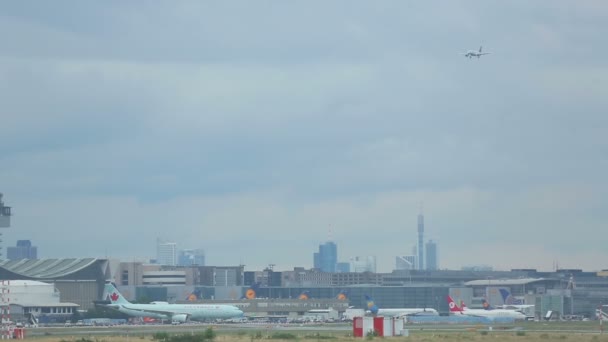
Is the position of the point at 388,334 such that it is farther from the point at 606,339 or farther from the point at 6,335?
the point at 6,335

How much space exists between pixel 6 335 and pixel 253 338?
2646 cm

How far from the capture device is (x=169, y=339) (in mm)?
113625

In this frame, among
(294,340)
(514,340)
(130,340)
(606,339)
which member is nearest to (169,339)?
(130,340)

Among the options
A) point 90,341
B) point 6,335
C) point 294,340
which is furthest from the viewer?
point 6,335

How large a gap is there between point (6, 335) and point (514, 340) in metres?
52.3

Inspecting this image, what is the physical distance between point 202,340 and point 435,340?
23.7 m

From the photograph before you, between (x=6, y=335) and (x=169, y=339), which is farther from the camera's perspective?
(x=6, y=335)

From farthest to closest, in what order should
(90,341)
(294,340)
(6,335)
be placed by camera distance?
1. (6,335)
2. (294,340)
3. (90,341)

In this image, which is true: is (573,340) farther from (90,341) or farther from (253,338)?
(90,341)

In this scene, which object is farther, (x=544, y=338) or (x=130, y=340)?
(x=544, y=338)

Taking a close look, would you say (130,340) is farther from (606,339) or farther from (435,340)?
(606,339)

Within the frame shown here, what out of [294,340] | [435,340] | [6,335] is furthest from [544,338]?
[6,335]

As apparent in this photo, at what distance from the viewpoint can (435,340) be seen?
387ft

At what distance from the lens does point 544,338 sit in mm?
124125
